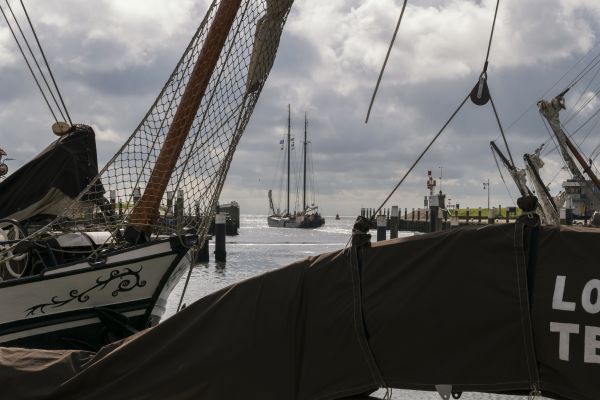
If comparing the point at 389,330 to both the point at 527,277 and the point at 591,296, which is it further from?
the point at 591,296

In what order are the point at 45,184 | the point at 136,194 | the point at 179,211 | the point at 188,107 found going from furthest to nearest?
the point at 45,184
the point at 136,194
the point at 179,211
the point at 188,107

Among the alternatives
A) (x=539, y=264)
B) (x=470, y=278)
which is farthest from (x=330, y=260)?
(x=539, y=264)

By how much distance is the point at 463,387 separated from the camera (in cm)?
340

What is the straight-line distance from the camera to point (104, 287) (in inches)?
314

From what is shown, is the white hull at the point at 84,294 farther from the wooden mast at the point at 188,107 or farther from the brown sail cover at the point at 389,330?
the brown sail cover at the point at 389,330

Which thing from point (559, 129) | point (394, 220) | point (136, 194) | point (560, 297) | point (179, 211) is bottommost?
point (560, 297)

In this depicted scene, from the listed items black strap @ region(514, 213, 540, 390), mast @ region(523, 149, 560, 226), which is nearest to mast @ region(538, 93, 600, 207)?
mast @ region(523, 149, 560, 226)

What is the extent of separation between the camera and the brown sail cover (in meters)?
3.28

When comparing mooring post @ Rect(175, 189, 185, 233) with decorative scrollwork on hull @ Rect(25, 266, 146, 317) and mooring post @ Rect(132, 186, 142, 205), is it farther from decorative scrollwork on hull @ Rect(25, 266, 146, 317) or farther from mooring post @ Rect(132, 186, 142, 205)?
decorative scrollwork on hull @ Rect(25, 266, 146, 317)

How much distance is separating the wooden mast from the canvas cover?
95.2 inches

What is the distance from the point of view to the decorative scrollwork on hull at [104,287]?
7.77 meters

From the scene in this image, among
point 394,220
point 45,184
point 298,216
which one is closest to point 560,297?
point 45,184

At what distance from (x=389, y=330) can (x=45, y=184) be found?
8.14m

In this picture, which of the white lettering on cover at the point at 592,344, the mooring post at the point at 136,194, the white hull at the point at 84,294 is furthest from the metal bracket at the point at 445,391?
the mooring post at the point at 136,194
